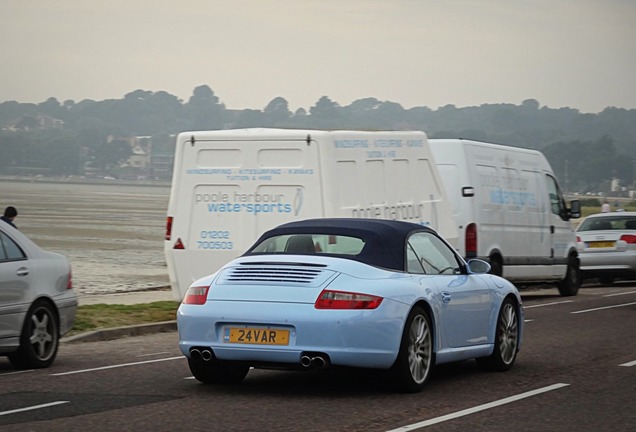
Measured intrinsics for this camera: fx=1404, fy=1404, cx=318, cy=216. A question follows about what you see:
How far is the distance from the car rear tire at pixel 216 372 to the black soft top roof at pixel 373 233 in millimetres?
942

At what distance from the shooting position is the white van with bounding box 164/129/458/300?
18.0m

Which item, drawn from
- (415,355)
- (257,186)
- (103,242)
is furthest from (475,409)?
(103,242)

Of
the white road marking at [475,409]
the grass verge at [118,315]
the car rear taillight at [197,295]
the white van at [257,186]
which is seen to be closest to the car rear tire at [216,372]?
the car rear taillight at [197,295]

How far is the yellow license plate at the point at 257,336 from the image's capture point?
1027cm

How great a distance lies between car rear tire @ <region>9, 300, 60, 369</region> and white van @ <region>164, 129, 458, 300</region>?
5411mm

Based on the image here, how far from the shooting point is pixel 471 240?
22359 mm

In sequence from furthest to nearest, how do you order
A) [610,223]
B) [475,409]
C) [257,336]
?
[610,223], [257,336], [475,409]

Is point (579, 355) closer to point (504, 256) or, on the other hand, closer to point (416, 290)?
point (416, 290)

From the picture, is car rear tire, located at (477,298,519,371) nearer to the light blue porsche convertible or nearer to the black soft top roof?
the light blue porsche convertible

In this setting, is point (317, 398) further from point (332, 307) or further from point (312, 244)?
point (312, 244)

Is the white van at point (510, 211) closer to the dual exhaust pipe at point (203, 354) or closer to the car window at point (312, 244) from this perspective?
the car window at point (312, 244)

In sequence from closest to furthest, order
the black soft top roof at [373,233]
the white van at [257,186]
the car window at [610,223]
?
the black soft top roof at [373,233] < the white van at [257,186] < the car window at [610,223]

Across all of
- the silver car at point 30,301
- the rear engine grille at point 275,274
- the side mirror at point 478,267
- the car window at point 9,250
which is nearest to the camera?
the rear engine grille at point 275,274

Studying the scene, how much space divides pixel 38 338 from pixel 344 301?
12.5 feet
